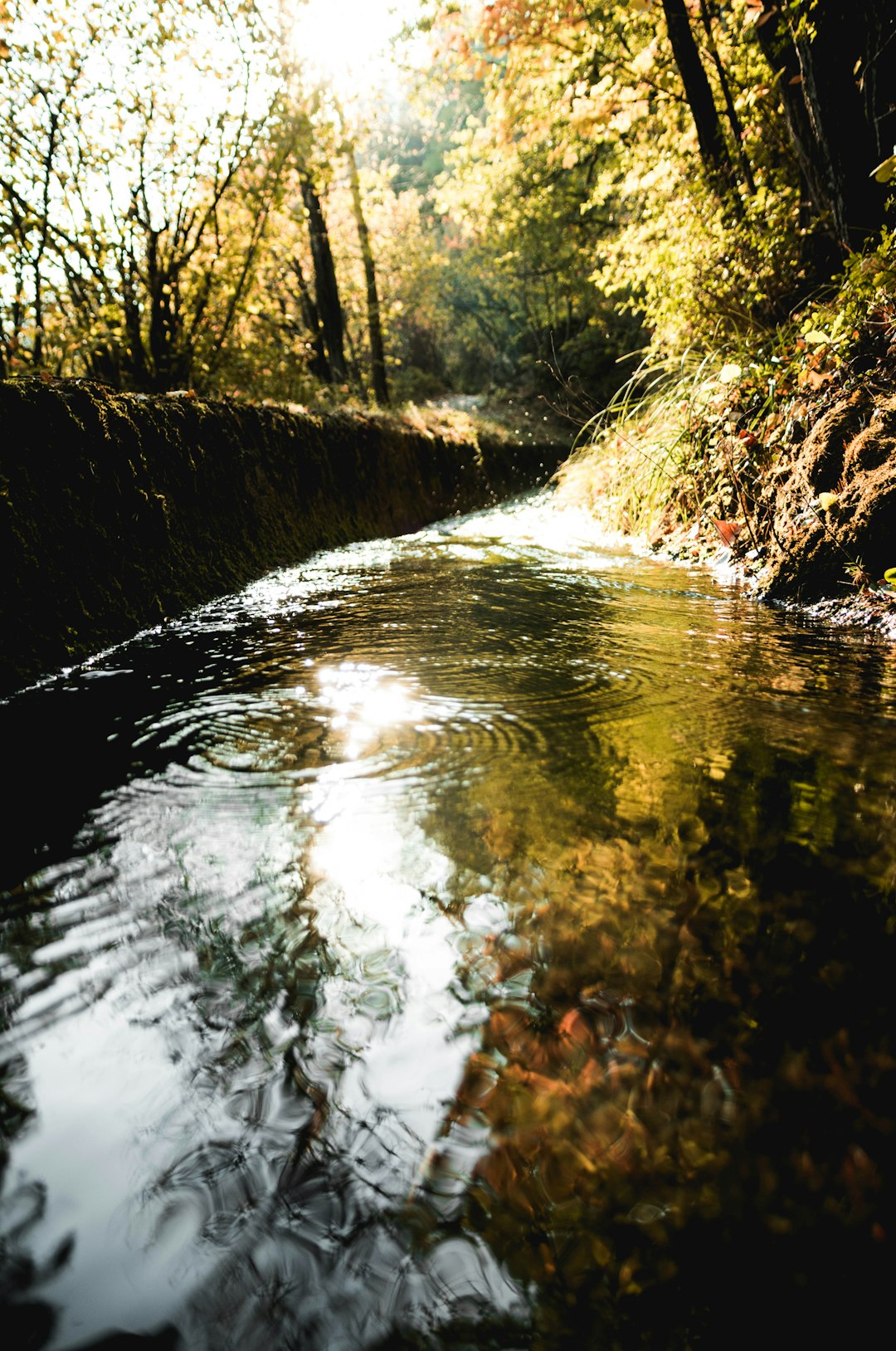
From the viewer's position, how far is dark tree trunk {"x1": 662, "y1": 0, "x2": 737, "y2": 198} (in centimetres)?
508

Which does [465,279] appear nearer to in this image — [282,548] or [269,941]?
[282,548]

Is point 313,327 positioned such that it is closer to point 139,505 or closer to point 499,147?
point 499,147

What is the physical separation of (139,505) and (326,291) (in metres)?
8.06

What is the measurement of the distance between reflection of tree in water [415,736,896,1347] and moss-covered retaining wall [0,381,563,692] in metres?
2.33

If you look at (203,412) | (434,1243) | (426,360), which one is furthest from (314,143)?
(426,360)

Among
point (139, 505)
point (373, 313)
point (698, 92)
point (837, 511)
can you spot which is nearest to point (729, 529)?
point (837, 511)

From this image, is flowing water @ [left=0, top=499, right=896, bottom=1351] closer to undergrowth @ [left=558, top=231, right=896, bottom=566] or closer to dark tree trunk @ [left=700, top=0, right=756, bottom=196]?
undergrowth @ [left=558, top=231, right=896, bottom=566]

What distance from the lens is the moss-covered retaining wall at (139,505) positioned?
2.75m

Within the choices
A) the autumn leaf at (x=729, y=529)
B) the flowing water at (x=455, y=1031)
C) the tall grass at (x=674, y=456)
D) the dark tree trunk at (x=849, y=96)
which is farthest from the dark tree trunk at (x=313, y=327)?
the flowing water at (x=455, y=1031)

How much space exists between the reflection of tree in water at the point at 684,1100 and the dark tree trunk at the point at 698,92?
19.0 ft

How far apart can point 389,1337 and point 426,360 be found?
25.0 meters

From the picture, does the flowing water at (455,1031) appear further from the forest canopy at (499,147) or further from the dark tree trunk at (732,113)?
the dark tree trunk at (732,113)

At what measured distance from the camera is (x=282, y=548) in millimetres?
5059

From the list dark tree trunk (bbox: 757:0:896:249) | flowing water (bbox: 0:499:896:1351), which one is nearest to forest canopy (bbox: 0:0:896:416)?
dark tree trunk (bbox: 757:0:896:249)
